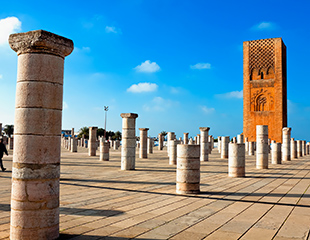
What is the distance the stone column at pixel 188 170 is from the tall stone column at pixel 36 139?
4020 millimetres

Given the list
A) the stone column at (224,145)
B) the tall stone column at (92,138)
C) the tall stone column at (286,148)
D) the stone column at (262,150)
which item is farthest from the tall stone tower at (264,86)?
the stone column at (262,150)

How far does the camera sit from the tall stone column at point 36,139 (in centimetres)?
388

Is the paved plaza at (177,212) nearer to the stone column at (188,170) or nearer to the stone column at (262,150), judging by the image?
the stone column at (188,170)

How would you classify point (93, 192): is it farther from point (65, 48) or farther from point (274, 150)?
point (274, 150)

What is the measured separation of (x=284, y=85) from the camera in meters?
45.2

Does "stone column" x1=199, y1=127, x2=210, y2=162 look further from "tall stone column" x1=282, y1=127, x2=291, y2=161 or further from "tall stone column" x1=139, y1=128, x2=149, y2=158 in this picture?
"tall stone column" x1=282, y1=127, x2=291, y2=161

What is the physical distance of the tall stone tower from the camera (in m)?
43.3

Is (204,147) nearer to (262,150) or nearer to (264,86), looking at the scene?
(262,150)

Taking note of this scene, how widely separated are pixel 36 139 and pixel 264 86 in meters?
44.3

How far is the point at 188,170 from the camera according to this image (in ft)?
24.7

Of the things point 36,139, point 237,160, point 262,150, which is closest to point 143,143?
point 262,150

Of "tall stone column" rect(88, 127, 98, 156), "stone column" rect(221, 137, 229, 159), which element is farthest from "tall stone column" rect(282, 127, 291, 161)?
"tall stone column" rect(88, 127, 98, 156)

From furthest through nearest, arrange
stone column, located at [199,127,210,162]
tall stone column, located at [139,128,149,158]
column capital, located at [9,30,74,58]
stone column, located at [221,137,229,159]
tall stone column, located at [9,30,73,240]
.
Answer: stone column, located at [221,137,229,159]
tall stone column, located at [139,128,149,158]
stone column, located at [199,127,210,162]
column capital, located at [9,30,74,58]
tall stone column, located at [9,30,73,240]

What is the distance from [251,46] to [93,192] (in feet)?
140
